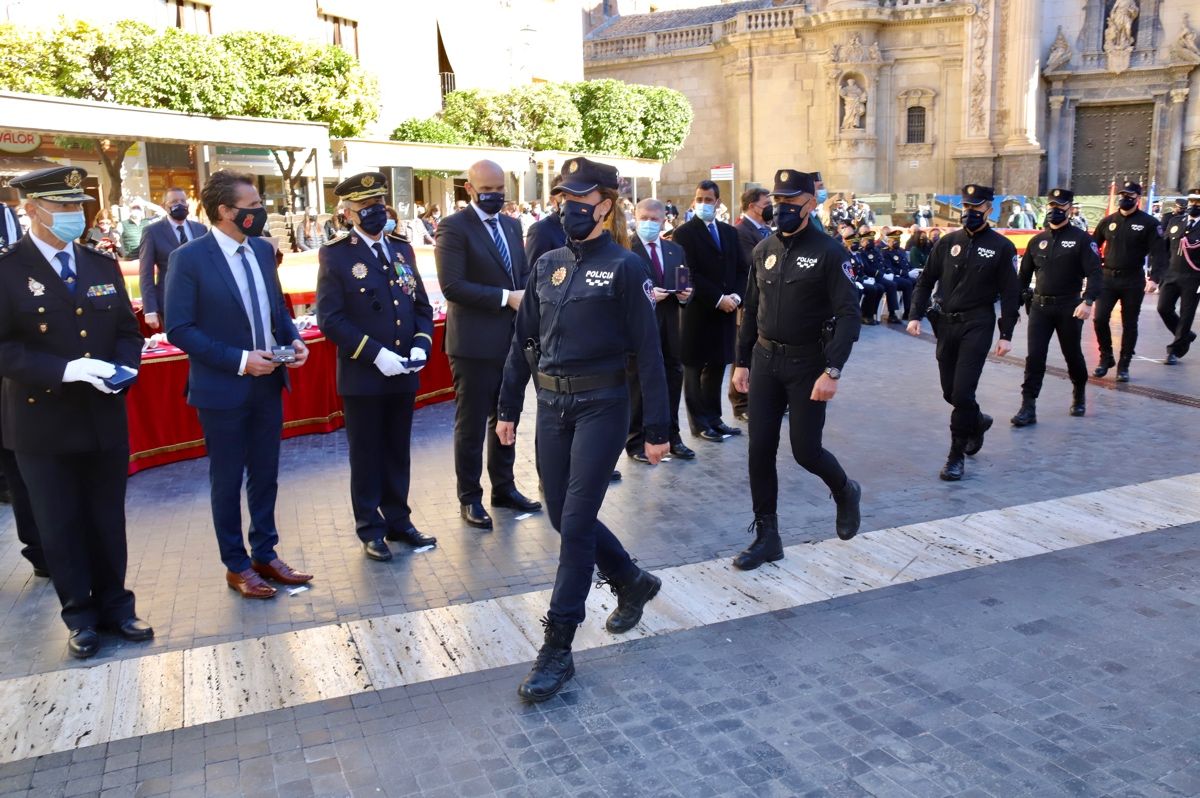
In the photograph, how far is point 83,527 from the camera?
15.7 ft

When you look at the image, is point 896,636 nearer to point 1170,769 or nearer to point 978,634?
point 978,634

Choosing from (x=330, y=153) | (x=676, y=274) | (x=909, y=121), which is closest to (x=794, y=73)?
(x=909, y=121)

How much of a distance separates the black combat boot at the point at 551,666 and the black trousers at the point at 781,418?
1.73m

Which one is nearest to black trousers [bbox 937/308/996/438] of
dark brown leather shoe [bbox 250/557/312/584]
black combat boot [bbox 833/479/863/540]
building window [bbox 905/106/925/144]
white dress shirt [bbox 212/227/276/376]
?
black combat boot [bbox 833/479/863/540]

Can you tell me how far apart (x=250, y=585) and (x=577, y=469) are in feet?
6.64

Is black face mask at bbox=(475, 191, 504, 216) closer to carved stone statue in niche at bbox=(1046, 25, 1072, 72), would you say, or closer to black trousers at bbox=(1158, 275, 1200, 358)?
black trousers at bbox=(1158, 275, 1200, 358)

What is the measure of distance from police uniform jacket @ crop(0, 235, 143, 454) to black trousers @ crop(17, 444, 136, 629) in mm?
107

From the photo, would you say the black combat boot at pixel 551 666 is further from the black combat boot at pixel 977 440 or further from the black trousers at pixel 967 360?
the black combat boot at pixel 977 440

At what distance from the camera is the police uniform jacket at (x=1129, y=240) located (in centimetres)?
1095

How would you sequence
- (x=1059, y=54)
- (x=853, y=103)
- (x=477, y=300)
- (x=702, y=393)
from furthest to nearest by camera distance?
(x=853, y=103) < (x=1059, y=54) < (x=702, y=393) < (x=477, y=300)

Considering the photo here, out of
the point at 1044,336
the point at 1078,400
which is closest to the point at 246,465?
the point at 1044,336

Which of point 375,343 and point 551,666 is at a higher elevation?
point 375,343

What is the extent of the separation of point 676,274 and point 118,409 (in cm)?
429

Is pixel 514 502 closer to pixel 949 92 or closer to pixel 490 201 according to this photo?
pixel 490 201
